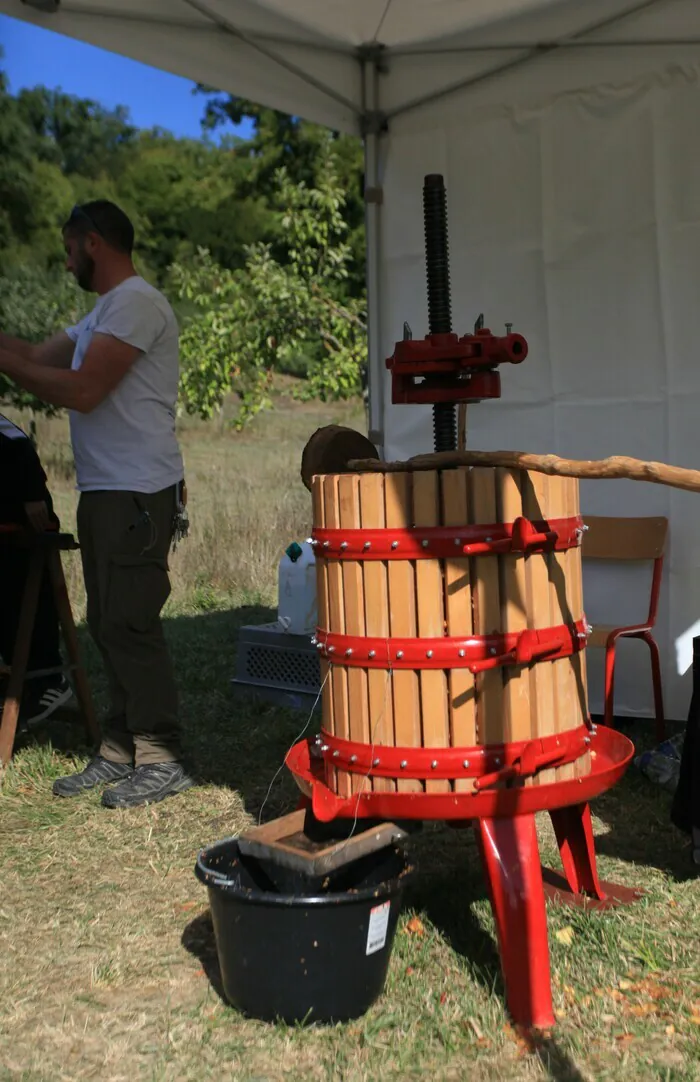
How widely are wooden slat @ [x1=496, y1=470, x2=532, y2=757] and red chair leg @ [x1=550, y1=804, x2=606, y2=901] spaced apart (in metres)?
0.63

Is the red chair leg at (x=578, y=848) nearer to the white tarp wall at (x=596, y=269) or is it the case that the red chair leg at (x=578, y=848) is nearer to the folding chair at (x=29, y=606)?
the white tarp wall at (x=596, y=269)

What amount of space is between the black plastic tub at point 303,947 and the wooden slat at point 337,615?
1.07 ft

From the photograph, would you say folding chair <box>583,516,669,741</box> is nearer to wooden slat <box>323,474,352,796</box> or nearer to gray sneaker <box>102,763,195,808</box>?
gray sneaker <box>102,763,195,808</box>

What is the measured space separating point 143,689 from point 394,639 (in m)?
1.87

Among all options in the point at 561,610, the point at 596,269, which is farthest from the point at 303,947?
the point at 596,269

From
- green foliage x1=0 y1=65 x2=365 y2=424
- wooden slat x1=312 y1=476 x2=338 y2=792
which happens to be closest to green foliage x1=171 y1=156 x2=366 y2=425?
green foliage x1=0 y1=65 x2=365 y2=424

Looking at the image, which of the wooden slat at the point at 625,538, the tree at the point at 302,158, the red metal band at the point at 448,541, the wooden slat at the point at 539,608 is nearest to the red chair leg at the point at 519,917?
the wooden slat at the point at 539,608

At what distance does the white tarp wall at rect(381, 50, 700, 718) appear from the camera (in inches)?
185

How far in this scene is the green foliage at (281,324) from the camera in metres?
10.8

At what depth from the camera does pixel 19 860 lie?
12.4 feet

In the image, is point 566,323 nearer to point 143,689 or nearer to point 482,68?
point 482,68

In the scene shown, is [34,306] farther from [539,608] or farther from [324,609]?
[539,608]

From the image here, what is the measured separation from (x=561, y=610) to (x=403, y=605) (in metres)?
0.42

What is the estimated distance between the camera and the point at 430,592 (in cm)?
262
